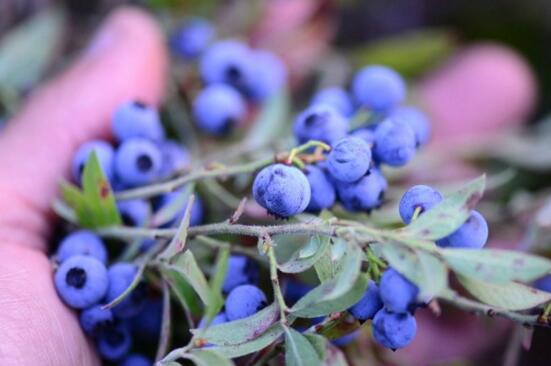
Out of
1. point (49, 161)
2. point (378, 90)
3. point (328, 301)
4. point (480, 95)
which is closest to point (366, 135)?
point (378, 90)

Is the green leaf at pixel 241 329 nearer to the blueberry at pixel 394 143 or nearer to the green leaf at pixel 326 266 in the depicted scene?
the green leaf at pixel 326 266

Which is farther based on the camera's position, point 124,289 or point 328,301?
point 124,289

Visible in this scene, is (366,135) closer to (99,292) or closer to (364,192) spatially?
(364,192)

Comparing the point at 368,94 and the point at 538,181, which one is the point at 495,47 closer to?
the point at 538,181

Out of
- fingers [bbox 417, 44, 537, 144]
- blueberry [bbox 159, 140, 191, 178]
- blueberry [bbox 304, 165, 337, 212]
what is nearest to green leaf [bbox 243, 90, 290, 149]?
blueberry [bbox 159, 140, 191, 178]

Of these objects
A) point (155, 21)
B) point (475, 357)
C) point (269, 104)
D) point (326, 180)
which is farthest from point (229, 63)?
point (475, 357)
